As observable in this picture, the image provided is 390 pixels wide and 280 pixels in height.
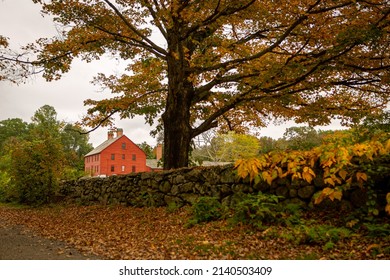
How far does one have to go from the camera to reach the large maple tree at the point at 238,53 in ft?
28.6

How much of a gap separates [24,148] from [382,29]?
49.0 ft

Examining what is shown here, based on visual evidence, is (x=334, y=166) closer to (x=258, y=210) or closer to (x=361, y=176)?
(x=361, y=176)

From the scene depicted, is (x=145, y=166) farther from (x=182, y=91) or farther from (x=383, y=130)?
(x=383, y=130)

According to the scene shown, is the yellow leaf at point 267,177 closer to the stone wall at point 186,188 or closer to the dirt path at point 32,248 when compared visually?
the stone wall at point 186,188

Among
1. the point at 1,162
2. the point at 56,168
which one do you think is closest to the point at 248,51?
the point at 56,168

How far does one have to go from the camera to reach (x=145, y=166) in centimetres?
4988

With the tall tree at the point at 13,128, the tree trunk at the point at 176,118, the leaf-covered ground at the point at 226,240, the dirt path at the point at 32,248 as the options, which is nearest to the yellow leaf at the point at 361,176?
the leaf-covered ground at the point at 226,240

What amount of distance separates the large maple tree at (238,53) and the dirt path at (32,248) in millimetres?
4892

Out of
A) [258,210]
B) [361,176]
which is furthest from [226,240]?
[361,176]

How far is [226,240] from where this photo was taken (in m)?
5.61

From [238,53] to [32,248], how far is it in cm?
872

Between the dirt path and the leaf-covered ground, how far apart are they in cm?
26

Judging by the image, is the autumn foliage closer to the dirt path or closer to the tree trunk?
the dirt path

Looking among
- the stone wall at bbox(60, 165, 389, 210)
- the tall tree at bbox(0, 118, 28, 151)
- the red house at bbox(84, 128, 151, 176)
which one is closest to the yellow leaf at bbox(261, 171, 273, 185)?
the stone wall at bbox(60, 165, 389, 210)
